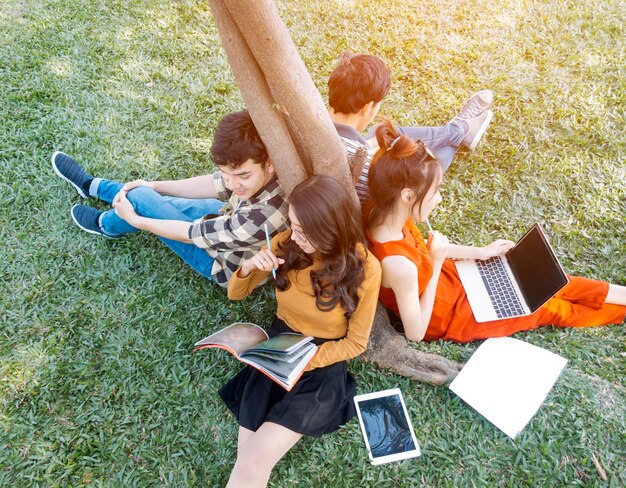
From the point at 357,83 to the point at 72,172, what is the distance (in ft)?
8.27

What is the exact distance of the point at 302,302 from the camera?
2.44m

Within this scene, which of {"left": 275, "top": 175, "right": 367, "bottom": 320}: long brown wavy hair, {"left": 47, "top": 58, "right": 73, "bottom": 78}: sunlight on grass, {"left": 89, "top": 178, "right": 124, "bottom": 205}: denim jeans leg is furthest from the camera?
{"left": 47, "top": 58, "right": 73, "bottom": 78}: sunlight on grass

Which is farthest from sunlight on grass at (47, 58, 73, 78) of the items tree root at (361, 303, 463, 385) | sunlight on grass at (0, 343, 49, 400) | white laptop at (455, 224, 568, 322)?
white laptop at (455, 224, 568, 322)

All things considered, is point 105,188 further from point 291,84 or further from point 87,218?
point 291,84

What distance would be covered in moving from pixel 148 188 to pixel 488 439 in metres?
2.79

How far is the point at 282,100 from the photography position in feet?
6.71

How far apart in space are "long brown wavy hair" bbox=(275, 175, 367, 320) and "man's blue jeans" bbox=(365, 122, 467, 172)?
1.75 m

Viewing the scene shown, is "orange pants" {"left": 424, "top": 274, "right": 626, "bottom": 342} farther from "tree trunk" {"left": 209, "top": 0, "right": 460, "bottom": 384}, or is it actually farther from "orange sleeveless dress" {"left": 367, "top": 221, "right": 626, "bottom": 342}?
"tree trunk" {"left": 209, "top": 0, "right": 460, "bottom": 384}

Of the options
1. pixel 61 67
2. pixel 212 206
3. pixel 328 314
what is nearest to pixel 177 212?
pixel 212 206

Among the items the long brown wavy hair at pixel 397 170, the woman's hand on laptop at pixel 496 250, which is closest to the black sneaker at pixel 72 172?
the long brown wavy hair at pixel 397 170

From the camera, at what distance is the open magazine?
7.11ft

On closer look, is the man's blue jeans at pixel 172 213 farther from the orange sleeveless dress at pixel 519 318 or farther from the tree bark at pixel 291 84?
the orange sleeveless dress at pixel 519 318

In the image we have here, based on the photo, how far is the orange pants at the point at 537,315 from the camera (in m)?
2.81

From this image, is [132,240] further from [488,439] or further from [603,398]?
[603,398]
